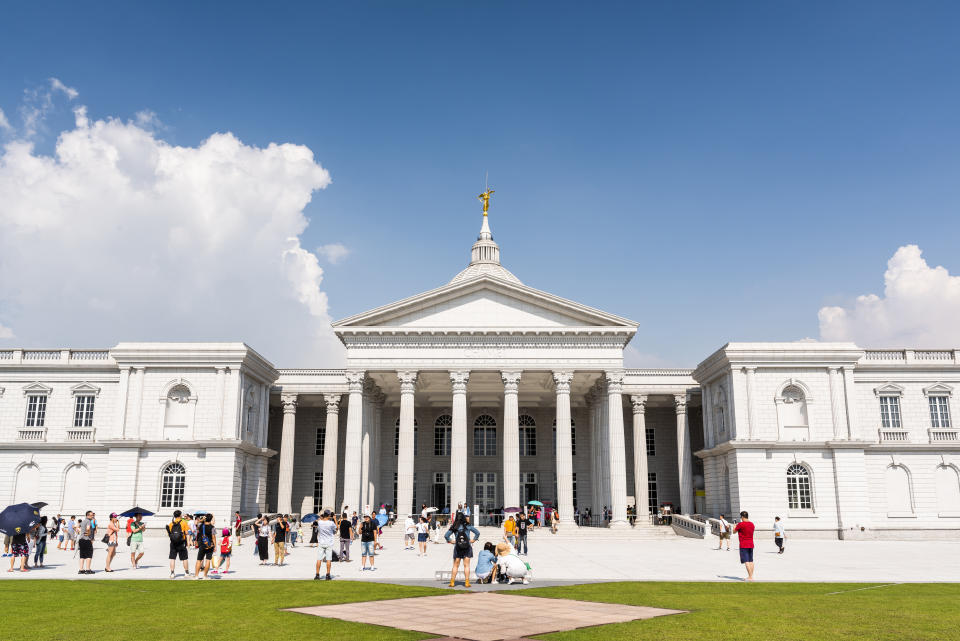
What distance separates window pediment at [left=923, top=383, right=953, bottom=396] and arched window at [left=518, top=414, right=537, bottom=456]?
27028 millimetres

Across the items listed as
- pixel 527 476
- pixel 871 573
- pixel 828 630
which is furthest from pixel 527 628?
pixel 527 476

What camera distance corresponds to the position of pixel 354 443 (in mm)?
46969

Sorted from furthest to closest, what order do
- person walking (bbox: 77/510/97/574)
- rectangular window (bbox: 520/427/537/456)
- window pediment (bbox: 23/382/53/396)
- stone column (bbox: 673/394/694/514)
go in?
rectangular window (bbox: 520/427/537/456), stone column (bbox: 673/394/694/514), window pediment (bbox: 23/382/53/396), person walking (bbox: 77/510/97/574)

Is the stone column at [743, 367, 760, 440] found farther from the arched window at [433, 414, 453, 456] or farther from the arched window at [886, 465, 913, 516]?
the arched window at [433, 414, 453, 456]

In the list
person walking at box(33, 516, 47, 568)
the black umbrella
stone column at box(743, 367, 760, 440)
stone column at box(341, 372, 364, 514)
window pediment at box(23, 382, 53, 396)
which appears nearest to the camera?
the black umbrella

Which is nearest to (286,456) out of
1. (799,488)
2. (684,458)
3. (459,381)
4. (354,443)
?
(354,443)

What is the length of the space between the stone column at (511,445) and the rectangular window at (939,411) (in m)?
24.8

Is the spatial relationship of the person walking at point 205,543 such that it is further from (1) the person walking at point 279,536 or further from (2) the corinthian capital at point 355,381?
(2) the corinthian capital at point 355,381

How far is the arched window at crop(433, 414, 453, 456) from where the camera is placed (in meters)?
60.3

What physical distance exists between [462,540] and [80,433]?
1417 inches

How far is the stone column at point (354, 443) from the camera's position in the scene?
4638 cm

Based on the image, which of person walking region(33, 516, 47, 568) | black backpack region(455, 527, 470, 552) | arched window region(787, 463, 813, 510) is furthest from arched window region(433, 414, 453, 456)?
black backpack region(455, 527, 470, 552)

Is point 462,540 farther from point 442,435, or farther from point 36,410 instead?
point 442,435

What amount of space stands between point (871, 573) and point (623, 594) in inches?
416
